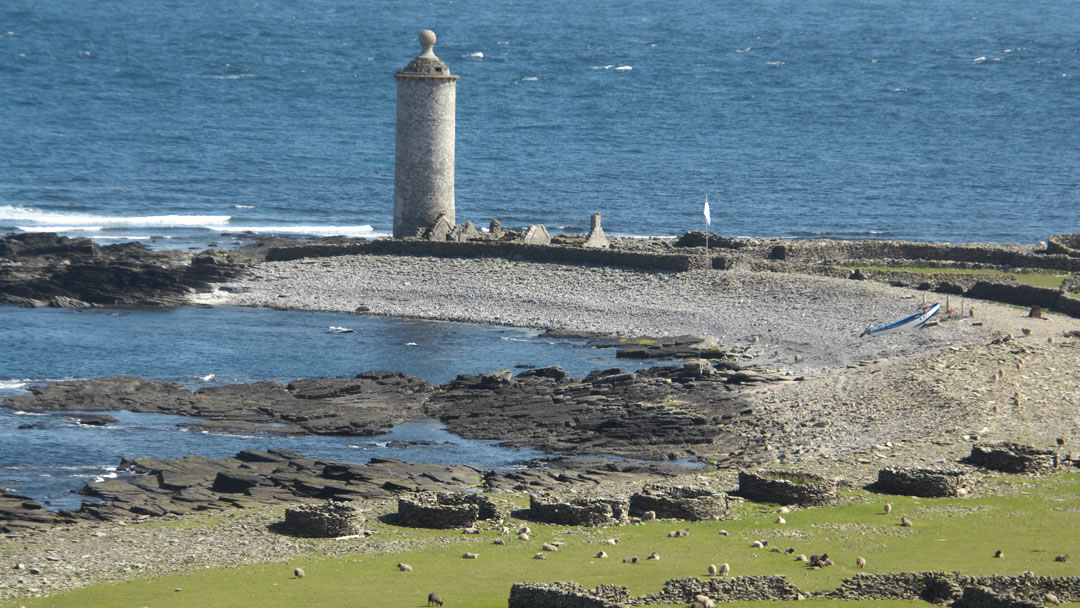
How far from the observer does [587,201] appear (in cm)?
9962

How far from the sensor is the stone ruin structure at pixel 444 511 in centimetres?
2831

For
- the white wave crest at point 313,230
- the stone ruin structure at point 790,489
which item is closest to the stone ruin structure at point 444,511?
the stone ruin structure at point 790,489

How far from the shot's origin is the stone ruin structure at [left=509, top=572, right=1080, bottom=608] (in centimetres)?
2170

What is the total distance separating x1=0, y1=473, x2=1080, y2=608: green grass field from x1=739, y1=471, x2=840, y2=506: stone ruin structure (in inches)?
13.0

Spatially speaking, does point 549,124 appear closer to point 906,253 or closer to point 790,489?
point 906,253

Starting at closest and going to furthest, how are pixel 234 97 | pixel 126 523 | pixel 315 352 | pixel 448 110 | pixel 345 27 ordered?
pixel 126 523, pixel 315 352, pixel 448 110, pixel 234 97, pixel 345 27

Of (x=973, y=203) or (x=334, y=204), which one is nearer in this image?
(x=334, y=204)

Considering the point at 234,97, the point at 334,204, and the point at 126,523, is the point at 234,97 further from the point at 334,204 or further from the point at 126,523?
the point at 126,523

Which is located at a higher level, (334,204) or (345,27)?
(345,27)

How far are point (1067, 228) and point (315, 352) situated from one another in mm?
57726

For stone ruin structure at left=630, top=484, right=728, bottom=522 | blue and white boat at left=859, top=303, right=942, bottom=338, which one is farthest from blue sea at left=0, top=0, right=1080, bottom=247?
stone ruin structure at left=630, top=484, right=728, bottom=522

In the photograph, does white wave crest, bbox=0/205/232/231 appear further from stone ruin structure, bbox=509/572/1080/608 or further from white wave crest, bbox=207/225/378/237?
stone ruin structure, bbox=509/572/1080/608

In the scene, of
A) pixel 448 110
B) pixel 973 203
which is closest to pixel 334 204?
pixel 448 110

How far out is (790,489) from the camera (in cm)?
3005
